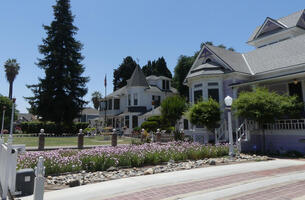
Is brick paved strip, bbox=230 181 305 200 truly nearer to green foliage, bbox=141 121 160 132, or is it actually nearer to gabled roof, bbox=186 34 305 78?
gabled roof, bbox=186 34 305 78

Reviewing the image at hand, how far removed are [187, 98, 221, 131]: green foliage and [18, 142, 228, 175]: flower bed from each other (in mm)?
3942

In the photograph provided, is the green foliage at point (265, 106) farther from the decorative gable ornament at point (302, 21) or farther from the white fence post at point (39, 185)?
the decorative gable ornament at point (302, 21)

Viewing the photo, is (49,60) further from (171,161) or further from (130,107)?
(171,161)

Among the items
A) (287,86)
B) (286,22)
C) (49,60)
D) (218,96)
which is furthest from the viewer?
(49,60)

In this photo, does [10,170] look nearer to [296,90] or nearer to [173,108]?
[296,90]

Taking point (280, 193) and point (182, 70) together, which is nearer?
point (280, 193)

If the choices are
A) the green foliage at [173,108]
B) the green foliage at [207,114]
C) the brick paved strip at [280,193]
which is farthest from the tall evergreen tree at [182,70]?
the brick paved strip at [280,193]

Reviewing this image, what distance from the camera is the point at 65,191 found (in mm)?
5414

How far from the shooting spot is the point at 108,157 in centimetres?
884

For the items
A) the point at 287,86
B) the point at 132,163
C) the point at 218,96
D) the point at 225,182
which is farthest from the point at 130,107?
the point at 225,182

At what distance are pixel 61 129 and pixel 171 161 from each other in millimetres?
31639

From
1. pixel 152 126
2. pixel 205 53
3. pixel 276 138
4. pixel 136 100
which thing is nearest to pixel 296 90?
pixel 276 138

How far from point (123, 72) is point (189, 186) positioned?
6311 centimetres

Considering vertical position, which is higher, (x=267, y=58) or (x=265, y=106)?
(x=267, y=58)
